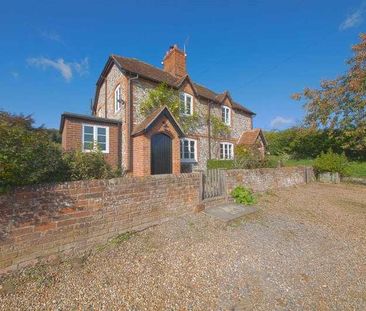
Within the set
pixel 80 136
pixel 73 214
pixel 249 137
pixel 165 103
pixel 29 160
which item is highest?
pixel 165 103

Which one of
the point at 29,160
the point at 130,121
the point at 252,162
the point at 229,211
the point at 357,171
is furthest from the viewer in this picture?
the point at 357,171

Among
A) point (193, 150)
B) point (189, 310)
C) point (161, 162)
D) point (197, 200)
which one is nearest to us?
point (189, 310)

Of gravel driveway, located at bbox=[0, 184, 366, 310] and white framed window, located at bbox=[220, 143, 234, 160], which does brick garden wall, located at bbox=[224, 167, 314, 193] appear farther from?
white framed window, located at bbox=[220, 143, 234, 160]

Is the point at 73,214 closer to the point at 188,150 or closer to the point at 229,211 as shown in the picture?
the point at 229,211

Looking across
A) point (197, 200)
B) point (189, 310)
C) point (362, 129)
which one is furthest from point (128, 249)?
point (362, 129)

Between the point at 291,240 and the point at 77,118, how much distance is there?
10.4 m

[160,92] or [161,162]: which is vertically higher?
[160,92]

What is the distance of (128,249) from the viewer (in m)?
4.24

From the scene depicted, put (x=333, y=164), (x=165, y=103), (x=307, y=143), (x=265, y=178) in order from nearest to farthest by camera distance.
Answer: (x=265, y=178) → (x=165, y=103) → (x=333, y=164) → (x=307, y=143)

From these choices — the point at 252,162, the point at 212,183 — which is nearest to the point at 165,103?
the point at 252,162

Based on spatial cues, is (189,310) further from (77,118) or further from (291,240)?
(77,118)

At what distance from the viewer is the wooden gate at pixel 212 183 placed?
725 cm

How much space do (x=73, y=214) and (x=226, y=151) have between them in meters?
14.3

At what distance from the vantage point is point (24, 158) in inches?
133
